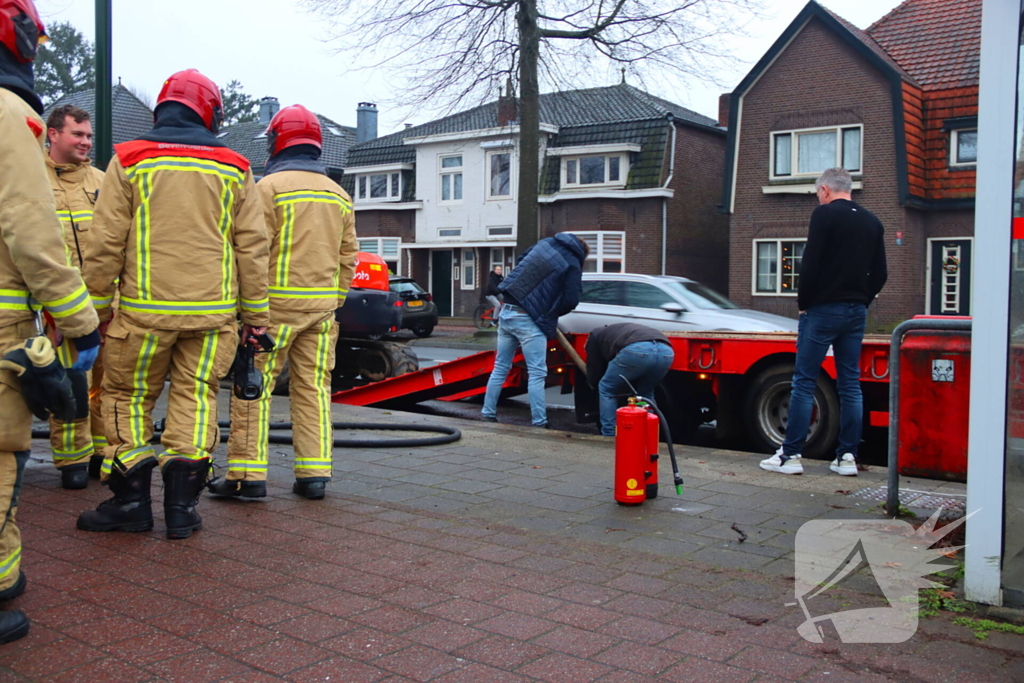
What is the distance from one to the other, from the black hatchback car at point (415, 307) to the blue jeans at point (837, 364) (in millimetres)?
18780

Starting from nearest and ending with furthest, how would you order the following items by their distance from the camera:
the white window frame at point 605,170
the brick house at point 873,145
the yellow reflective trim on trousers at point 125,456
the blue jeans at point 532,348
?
the yellow reflective trim on trousers at point 125,456 < the blue jeans at point 532,348 < the brick house at point 873,145 < the white window frame at point 605,170

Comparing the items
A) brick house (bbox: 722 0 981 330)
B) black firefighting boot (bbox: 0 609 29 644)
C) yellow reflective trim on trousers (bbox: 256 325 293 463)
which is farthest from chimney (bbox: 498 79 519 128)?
black firefighting boot (bbox: 0 609 29 644)

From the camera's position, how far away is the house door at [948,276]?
85.0ft

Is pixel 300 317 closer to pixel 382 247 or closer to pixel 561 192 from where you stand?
pixel 561 192

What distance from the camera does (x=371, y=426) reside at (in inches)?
307

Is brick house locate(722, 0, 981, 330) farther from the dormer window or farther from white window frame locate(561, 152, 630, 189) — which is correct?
the dormer window

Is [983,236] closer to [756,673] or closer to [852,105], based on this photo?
[756,673]

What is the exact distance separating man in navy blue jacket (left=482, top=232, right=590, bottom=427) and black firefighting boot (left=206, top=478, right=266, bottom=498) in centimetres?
365

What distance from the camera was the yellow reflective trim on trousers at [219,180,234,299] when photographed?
4.52 m

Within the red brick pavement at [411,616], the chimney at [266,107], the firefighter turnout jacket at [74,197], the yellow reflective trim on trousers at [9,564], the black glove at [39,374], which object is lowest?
the red brick pavement at [411,616]

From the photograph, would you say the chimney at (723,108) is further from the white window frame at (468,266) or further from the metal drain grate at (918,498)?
the metal drain grate at (918,498)

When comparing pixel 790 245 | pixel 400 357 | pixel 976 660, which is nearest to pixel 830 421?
pixel 976 660

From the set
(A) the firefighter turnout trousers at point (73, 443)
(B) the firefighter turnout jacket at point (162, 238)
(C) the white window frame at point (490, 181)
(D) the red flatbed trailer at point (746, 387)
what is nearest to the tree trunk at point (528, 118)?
(D) the red flatbed trailer at point (746, 387)

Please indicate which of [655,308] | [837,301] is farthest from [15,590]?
[655,308]
